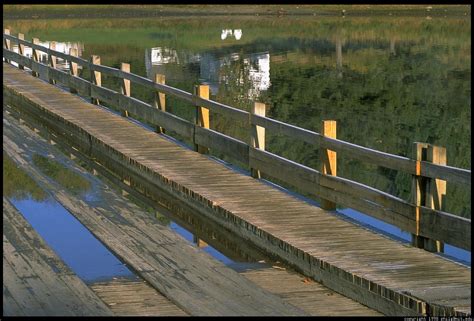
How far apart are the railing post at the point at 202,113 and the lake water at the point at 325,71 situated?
2.92 m

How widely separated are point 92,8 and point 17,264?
85.3 metres

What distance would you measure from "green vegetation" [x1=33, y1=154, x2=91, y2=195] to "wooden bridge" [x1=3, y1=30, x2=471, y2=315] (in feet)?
2.76

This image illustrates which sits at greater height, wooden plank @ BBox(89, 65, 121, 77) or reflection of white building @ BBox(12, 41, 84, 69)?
wooden plank @ BBox(89, 65, 121, 77)

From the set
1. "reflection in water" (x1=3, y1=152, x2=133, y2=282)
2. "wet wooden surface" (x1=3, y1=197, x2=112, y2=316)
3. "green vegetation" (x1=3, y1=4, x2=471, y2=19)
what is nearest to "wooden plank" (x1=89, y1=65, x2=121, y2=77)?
"reflection in water" (x1=3, y1=152, x2=133, y2=282)

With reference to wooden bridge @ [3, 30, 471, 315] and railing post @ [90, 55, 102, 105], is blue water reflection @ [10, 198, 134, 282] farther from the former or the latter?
railing post @ [90, 55, 102, 105]

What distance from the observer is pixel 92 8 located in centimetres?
9369

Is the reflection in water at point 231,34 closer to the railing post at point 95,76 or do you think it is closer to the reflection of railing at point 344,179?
the railing post at point 95,76

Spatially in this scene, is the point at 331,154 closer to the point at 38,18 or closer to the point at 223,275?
the point at 223,275

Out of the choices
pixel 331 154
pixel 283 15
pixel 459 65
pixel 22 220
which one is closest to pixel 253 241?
pixel 331 154

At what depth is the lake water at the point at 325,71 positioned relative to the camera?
24.6m

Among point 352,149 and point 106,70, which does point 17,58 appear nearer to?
point 106,70

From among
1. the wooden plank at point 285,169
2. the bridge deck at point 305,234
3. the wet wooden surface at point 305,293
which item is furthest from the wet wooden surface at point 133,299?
the wooden plank at point 285,169

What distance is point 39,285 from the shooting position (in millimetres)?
9406

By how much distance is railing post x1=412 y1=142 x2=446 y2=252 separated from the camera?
10.7m
